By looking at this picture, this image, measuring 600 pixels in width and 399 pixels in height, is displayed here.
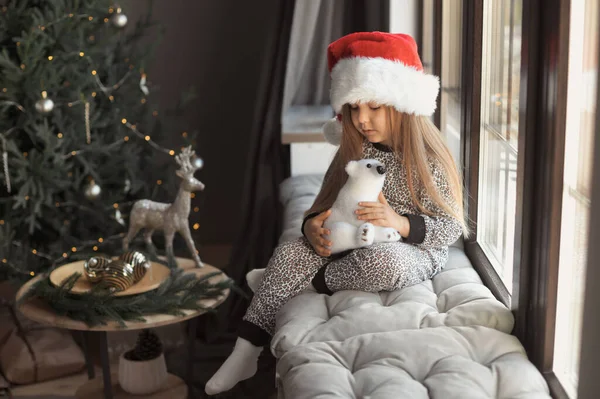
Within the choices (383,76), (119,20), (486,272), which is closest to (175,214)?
(119,20)

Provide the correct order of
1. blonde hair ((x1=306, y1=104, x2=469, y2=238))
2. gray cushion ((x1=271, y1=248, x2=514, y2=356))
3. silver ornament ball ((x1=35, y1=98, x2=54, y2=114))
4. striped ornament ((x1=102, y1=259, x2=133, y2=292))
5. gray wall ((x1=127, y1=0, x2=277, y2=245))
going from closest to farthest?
gray cushion ((x1=271, y1=248, x2=514, y2=356)), blonde hair ((x1=306, y1=104, x2=469, y2=238)), striped ornament ((x1=102, y1=259, x2=133, y2=292)), silver ornament ball ((x1=35, y1=98, x2=54, y2=114)), gray wall ((x1=127, y1=0, x2=277, y2=245))

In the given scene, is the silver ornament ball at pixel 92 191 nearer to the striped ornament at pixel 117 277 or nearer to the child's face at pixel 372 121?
the striped ornament at pixel 117 277

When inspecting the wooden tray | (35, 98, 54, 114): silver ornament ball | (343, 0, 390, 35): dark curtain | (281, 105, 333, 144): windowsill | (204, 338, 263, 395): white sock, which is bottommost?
(204, 338, 263, 395): white sock

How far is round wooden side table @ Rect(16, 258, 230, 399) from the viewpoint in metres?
2.25

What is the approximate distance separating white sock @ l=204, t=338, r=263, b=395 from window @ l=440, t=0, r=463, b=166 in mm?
901

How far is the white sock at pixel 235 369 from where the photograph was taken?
1952 millimetres

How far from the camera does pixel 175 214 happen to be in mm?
2617

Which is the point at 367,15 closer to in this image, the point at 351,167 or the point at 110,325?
the point at 351,167

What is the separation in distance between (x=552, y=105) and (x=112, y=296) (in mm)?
1344

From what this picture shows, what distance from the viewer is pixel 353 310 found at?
1.80 metres

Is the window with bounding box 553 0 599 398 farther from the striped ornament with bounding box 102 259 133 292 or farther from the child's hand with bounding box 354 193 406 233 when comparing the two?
the striped ornament with bounding box 102 259 133 292

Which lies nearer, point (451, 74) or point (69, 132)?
point (451, 74)

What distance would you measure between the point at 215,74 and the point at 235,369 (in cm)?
197

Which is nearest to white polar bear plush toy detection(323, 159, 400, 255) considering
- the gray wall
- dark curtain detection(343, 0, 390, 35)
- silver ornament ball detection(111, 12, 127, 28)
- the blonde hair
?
the blonde hair
